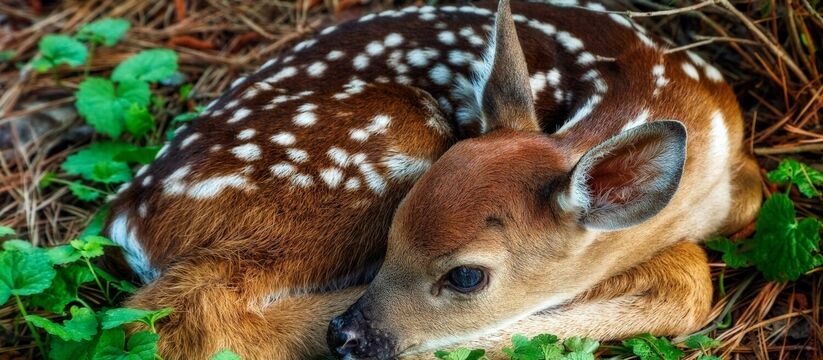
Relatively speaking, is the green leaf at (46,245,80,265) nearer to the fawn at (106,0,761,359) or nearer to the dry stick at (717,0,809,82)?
the fawn at (106,0,761,359)

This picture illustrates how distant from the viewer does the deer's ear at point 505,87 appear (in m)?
2.72

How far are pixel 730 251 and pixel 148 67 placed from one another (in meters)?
2.53

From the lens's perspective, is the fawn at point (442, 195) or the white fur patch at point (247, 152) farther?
the white fur patch at point (247, 152)

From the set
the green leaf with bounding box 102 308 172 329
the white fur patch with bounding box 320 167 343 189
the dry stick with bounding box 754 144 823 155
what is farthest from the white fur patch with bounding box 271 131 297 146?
the dry stick with bounding box 754 144 823 155

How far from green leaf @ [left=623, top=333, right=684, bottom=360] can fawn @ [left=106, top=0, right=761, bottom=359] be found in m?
0.08

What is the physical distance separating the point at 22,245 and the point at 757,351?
2.49m

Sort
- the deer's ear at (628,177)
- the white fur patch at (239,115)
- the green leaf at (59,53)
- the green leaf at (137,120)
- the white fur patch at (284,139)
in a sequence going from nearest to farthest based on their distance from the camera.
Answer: the deer's ear at (628,177)
the white fur patch at (284,139)
the white fur patch at (239,115)
the green leaf at (137,120)
the green leaf at (59,53)

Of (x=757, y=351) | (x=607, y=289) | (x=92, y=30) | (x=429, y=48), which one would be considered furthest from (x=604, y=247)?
(x=92, y=30)

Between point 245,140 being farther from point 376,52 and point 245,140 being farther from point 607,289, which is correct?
point 607,289

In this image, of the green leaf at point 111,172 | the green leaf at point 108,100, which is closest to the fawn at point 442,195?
the green leaf at point 111,172

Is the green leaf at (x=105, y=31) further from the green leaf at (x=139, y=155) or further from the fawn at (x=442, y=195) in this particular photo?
→ the fawn at (x=442, y=195)

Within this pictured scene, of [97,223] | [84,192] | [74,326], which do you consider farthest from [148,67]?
[74,326]

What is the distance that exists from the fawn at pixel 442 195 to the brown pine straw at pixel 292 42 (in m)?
0.21

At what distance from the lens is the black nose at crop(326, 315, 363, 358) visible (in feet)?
8.43
